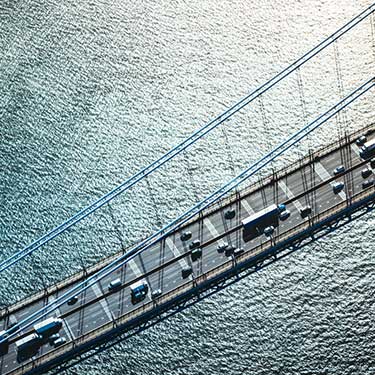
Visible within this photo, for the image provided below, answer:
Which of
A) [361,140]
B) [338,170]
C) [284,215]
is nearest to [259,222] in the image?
[284,215]

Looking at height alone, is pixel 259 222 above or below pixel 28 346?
above

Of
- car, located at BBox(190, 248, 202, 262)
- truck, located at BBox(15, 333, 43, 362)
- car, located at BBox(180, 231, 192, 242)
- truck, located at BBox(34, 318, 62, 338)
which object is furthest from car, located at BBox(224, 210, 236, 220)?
truck, located at BBox(15, 333, 43, 362)

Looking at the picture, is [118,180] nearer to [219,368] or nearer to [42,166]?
[42,166]

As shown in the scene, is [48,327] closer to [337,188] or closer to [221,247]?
[221,247]

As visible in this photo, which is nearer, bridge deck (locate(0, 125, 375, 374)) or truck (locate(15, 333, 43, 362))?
truck (locate(15, 333, 43, 362))

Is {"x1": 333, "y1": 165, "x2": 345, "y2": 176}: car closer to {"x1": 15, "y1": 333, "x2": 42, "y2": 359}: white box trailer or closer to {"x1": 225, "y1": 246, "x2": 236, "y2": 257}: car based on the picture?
{"x1": 225, "y1": 246, "x2": 236, "y2": 257}: car

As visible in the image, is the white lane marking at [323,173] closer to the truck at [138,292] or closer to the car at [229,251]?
the car at [229,251]

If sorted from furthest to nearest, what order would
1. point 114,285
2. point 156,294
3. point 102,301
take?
point 114,285, point 102,301, point 156,294
